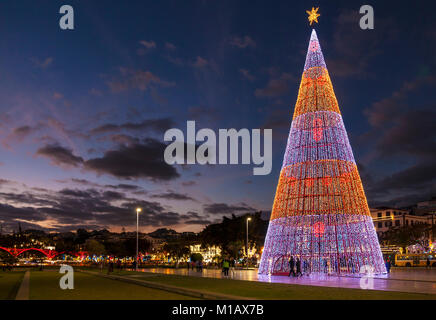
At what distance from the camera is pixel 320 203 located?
103 ft

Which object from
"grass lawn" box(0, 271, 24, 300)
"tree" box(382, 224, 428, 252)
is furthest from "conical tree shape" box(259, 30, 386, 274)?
"tree" box(382, 224, 428, 252)

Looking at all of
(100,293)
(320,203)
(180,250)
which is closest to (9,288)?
(100,293)

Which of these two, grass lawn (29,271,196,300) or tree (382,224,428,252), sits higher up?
grass lawn (29,271,196,300)

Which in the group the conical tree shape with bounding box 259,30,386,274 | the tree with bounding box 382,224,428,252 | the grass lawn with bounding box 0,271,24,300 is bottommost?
the tree with bounding box 382,224,428,252

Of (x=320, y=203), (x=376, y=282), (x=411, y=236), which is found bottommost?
(x=411, y=236)

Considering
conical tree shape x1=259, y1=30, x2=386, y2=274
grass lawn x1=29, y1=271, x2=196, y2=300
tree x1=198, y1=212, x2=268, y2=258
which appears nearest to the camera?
grass lawn x1=29, y1=271, x2=196, y2=300

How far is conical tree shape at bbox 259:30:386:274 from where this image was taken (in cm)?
3016

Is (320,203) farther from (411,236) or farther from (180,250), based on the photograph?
(180,250)

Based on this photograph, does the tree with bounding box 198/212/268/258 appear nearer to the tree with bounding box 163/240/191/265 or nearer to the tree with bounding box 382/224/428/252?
the tree with bounding box 382/224/428/252

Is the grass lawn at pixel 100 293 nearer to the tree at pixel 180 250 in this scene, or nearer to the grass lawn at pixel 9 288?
the grass lawn at pixel 9 288

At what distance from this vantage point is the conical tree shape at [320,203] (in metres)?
30.2
